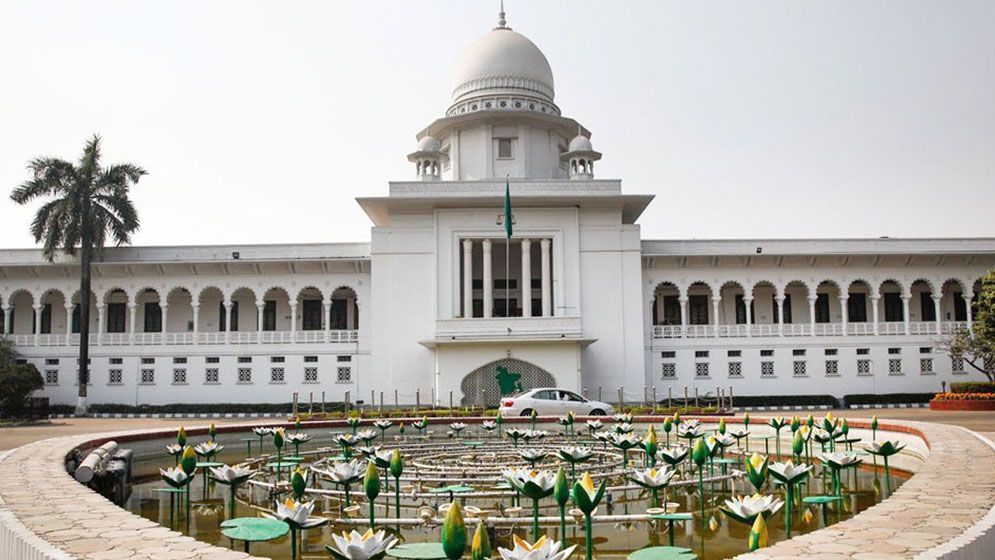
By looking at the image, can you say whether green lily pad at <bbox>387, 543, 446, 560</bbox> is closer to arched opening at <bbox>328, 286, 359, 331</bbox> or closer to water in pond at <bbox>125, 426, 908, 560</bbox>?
water in pond at <bbox>125, 426, 908, 560</bbox>

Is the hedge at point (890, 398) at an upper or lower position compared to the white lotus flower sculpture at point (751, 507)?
lower

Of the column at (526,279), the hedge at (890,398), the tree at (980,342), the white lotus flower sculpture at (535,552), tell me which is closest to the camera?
the white lotus flower sculpture at (535,552)

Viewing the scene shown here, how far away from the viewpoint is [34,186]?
117 feet

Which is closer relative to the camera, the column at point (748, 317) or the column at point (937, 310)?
the column at point (748, 317)

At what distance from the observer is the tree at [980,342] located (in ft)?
105

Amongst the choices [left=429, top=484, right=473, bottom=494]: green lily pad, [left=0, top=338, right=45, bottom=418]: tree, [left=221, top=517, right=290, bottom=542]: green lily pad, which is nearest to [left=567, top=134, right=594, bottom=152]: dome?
[left=0, top=338, right=45, bottom=418]: tree

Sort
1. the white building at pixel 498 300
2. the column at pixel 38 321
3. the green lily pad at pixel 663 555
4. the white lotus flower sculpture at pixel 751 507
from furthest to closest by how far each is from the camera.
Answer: the column at pixel 38 321
the white building at pixel 498 300
the white lotus flower sculpture at pixel 751 507
the green lily pad at pixel 663 555

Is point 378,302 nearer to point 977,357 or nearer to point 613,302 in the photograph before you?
point 613,302

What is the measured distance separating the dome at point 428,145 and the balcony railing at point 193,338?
8.60 m

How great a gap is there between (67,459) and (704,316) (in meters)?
32.6

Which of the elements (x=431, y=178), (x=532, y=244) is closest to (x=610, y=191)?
(x=532, y=244)

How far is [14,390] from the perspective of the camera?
3206cm

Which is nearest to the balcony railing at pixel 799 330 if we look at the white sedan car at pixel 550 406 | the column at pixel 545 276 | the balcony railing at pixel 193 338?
the column at pixel 545 276

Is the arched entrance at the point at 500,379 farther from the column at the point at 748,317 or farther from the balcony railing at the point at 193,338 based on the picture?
the column at the point at 748,317
